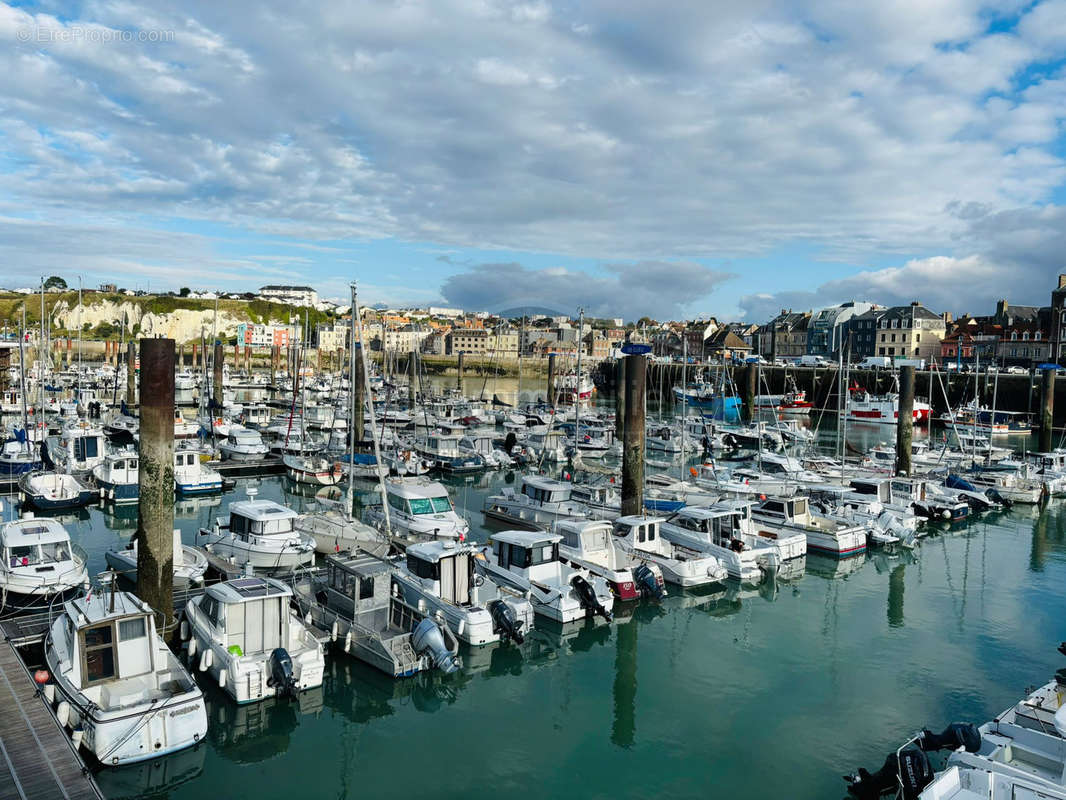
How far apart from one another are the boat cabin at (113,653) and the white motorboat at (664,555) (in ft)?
45.3

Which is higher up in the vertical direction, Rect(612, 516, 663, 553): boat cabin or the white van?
the white van

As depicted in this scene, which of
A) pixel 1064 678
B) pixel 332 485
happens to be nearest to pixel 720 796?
pixel 1064 678

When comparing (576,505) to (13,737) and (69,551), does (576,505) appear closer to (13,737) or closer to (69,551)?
(69,551)

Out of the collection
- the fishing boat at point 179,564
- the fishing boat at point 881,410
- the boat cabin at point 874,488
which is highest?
the fishing boat at point 881,410

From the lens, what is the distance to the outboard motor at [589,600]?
19531mm

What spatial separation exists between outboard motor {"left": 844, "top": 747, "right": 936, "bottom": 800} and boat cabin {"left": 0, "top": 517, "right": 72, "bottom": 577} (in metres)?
18.5

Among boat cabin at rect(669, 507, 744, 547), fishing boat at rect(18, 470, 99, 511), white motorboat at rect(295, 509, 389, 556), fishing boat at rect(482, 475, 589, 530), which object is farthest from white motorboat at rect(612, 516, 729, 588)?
fishing boat at rect(18, 470, 99, 511)

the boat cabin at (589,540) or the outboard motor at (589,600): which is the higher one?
the boat cabin at (589,540)

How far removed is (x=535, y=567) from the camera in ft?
67.6

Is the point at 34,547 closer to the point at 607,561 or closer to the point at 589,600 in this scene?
the point at 589,600

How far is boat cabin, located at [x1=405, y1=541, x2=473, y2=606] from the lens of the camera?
18.2 meters

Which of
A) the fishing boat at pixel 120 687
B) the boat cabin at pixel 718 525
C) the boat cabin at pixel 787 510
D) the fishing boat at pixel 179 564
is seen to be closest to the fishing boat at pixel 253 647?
the fishing boat at pixel 120 687

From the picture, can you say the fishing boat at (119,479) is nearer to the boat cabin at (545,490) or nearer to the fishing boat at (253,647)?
the boat cabin at (545,490)

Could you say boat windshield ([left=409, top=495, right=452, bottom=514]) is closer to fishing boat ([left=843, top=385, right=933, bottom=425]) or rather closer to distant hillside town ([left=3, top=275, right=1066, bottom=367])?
distant hillside town ([left=3, top=275, right=1066, bottom=367])
